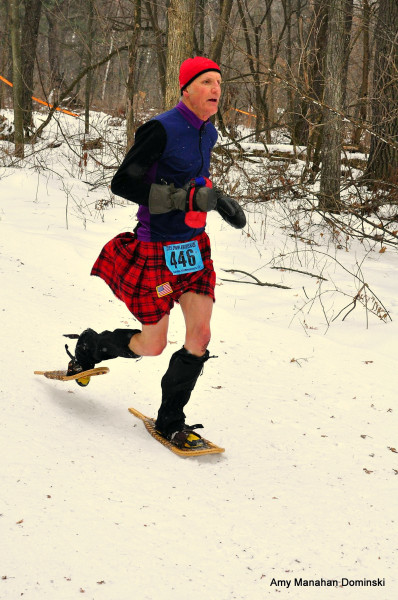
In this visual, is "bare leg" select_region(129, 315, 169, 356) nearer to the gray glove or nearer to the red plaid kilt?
the red plaid kilt

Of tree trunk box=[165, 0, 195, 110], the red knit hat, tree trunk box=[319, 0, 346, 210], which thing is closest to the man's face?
the red knit hat

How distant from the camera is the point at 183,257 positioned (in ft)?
9.47

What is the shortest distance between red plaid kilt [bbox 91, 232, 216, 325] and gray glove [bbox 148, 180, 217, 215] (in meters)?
0.25

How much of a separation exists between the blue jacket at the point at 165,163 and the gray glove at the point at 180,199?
0.28ft

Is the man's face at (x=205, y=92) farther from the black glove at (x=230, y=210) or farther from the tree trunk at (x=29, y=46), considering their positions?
the tree trunk at (x=29, y=46)

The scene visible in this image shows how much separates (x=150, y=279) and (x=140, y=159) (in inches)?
22.1

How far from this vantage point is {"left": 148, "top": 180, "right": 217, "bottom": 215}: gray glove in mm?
2641

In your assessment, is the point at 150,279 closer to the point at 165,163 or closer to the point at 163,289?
Result: the point at 163,289

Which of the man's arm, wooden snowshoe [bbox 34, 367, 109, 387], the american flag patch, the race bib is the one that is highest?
the man's arm

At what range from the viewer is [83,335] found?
3346 millimetres

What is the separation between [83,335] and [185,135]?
4.04 feet

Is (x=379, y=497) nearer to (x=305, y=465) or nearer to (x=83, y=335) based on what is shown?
(x=305, y=465)

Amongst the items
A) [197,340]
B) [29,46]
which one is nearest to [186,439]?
[197,340]

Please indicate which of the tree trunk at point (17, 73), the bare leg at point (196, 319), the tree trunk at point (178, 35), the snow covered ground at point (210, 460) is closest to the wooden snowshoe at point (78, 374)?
the snow covered ground at point (210, 460)
